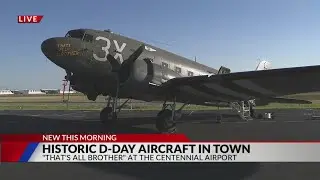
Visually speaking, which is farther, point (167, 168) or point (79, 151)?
point (79, 151)

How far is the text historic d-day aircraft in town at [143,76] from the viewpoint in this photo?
1512cm

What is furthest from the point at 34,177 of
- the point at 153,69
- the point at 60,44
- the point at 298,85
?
the point at 298,85

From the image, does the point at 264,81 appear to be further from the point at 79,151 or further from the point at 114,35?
the point at 79,151

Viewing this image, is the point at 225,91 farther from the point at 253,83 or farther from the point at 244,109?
the point at 244,109

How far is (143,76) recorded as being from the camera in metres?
15.8

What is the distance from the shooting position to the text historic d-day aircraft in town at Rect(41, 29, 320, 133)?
595 inches

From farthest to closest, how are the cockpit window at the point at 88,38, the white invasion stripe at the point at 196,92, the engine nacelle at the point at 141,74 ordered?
the white invasion stripe at the point at 196,92 → the cockpit window at the point at 88,38 → the engine nacelle at the point at 141,74

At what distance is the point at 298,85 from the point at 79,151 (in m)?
11.3

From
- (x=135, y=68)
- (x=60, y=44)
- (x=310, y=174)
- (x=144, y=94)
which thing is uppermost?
(x=60, y=44)

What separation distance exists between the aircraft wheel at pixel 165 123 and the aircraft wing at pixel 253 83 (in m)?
1.48

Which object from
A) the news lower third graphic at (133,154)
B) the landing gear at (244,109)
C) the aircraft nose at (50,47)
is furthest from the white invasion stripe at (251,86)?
the aircraft nose at (50,47)

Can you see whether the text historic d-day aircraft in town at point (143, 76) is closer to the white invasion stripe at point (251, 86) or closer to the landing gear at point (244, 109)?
the white invasion stripe at point (251, 86)

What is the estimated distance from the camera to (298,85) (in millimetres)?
16094

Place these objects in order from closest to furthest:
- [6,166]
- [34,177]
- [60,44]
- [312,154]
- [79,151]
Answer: [34,177]
[6,166]
[79,151]
[312,154]
[60,44]
